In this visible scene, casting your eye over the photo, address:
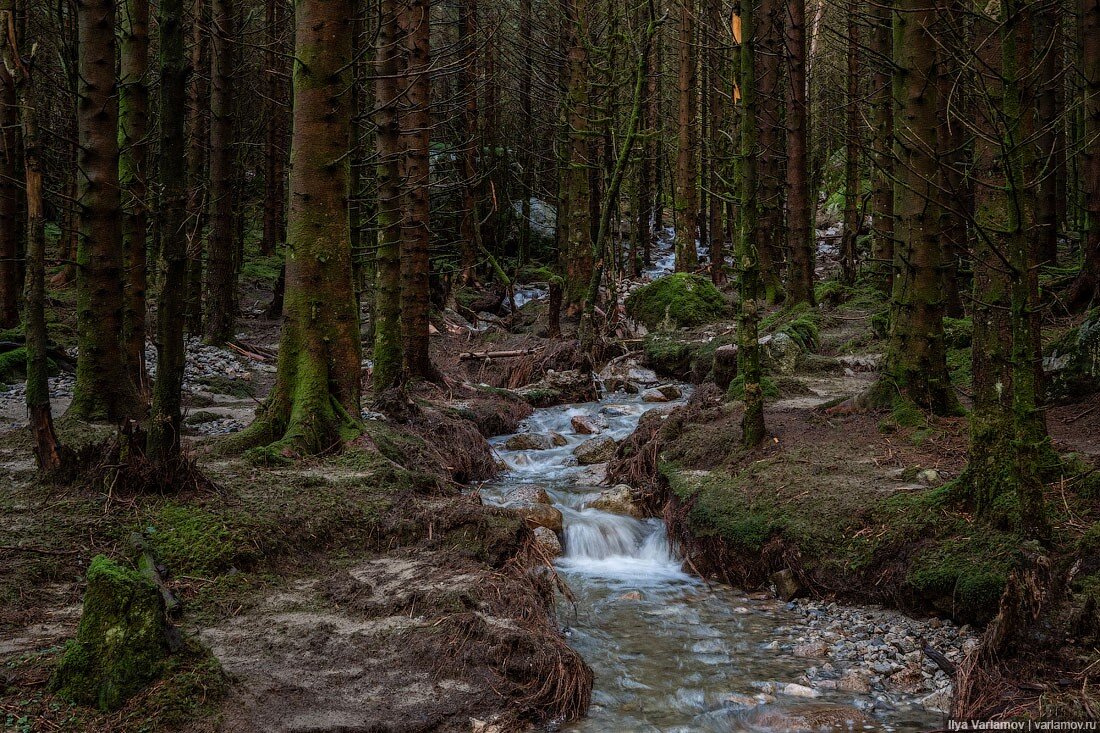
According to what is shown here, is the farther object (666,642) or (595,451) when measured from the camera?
(595,451)

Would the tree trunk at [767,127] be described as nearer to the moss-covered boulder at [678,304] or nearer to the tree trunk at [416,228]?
the moss-covered boulder at [678,304]

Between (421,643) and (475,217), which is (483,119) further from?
(421,643)

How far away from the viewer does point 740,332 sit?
7.63 m

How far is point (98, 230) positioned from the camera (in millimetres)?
7922

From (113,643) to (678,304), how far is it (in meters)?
15.6

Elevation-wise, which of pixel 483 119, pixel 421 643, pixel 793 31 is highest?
pixel 483 119

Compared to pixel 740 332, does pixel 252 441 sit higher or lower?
lower

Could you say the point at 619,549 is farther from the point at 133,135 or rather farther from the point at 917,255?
the point at 133,135

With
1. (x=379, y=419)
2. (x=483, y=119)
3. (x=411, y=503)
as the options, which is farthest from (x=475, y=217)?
(x=411, y=503)

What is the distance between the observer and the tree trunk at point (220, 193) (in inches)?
582

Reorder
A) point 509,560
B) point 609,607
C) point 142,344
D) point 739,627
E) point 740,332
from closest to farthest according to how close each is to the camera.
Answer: point 509,560 < point 739,627 < point 609,607 < point 142,344 < point 740,332

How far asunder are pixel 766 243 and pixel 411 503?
14101mm

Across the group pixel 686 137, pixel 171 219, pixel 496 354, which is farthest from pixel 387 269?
pixel 686 137

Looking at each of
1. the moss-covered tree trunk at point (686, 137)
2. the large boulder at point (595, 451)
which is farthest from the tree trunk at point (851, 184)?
the large boulder at point (595, 451)
